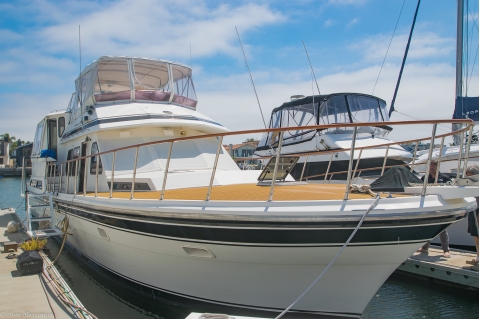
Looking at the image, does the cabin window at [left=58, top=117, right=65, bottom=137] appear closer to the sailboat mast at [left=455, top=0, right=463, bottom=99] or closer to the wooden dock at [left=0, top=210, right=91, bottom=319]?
the wooden dock at [left=0, top=210, right=91, bottom=319]

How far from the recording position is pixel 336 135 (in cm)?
1302

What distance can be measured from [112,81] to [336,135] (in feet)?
24.7

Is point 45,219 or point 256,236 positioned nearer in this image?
point 256,236

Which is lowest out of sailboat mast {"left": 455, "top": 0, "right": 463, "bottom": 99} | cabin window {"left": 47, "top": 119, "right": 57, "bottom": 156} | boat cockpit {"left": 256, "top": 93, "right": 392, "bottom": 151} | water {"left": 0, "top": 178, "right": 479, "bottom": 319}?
water {"left": 0, "top": 178, "right": 479, "bottom": 319}

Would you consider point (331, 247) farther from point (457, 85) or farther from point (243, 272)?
point (457, 85)

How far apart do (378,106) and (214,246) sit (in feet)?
38.2

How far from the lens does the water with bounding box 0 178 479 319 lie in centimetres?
581

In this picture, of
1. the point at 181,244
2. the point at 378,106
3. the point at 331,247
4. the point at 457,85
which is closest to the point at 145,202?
the point at 181,244

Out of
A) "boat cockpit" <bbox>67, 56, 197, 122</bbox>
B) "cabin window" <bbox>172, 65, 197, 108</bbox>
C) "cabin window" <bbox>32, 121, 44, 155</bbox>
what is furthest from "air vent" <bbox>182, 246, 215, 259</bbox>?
"cabin window" <bbox>32, 121, 44, 155</bbox>

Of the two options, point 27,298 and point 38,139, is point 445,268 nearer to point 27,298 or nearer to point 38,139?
point 27,298

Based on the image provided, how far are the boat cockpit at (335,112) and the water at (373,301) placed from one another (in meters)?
6.79

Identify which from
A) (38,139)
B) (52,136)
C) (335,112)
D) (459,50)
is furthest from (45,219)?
(459,50)

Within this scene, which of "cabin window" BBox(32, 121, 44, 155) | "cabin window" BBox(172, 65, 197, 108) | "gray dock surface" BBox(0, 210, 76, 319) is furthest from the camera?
"cabin window" BBox(32, 121, 44, 155)

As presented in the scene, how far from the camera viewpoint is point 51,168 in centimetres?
1048
